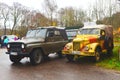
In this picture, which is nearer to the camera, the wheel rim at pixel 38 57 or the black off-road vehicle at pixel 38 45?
the black off-road vehicle at pixel 38 45

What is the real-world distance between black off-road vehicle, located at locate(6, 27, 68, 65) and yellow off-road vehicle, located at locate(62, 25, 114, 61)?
103 cm

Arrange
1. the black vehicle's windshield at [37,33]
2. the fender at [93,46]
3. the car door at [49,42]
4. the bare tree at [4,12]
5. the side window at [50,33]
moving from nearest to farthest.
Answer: the fender at [93,46] < the car door at [49,42] < the black vehicle's windshield at [37,33] < the side window at [50,33] < the bare tree at [4,12]

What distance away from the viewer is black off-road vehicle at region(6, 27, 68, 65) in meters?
11.5

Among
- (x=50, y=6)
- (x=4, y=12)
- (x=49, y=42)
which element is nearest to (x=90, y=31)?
(x=49, y=42)

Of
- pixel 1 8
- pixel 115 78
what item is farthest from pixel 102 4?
pixel 115 78

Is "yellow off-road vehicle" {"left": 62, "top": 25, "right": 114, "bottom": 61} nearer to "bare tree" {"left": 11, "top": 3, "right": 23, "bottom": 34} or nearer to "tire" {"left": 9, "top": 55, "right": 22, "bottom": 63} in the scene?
"tire" {"left": 9, "top": 55, "right": 22, "bottom": 63}

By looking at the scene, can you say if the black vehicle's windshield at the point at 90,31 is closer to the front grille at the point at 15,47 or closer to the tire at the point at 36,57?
the tire at the point at 36,57

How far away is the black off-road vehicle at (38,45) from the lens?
37.9 ft

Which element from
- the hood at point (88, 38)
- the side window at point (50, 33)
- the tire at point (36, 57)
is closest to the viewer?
the tire at point (36, 57)

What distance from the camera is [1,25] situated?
1949 inches

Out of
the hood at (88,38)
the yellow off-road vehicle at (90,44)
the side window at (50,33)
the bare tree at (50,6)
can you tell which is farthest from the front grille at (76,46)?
the bare tree at (50,6)

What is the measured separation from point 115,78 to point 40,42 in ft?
16.9

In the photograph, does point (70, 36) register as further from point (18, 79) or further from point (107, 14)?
point (107, 14)

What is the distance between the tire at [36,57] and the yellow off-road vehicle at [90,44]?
4.77ft
